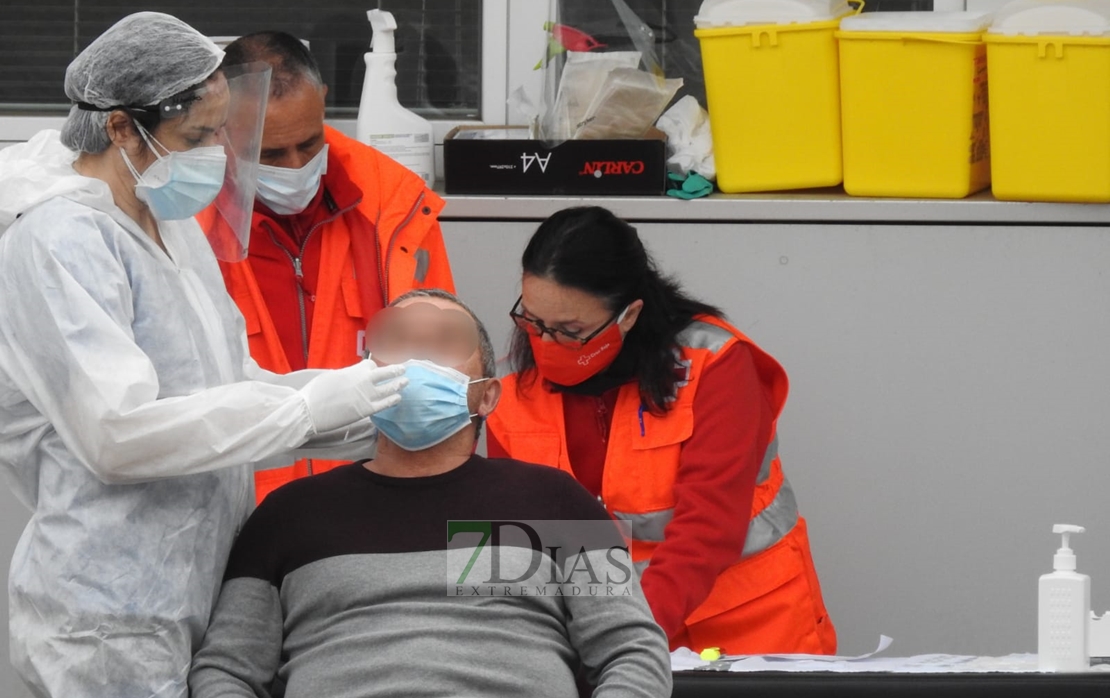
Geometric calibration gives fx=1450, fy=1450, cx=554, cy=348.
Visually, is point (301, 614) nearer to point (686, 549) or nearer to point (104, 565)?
point (104, 565)

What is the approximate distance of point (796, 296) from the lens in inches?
116

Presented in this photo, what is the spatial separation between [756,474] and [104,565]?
103 cm

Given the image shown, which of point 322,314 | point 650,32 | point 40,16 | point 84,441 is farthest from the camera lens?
point 40,16

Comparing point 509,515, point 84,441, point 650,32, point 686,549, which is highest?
point 650,32

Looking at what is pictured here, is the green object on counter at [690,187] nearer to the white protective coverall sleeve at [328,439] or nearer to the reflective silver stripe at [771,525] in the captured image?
the reflective silver stripe at [771,525]

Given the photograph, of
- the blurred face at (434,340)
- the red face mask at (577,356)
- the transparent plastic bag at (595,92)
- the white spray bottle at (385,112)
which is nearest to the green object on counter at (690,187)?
the transparent plastic bag at (595,92)

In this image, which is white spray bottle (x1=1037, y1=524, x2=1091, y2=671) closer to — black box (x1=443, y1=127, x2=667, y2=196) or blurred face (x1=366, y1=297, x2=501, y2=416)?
blurred face (x1=366, y1=297, x2=501, y2=416)

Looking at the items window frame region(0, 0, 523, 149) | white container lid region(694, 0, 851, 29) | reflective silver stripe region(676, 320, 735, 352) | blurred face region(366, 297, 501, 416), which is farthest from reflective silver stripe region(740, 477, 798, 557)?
window frame region(0, 0, 523, 149)

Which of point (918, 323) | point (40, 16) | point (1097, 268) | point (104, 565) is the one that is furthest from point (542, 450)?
point (40, 16)

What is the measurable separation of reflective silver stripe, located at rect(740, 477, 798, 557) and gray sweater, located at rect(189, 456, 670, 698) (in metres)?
0.45

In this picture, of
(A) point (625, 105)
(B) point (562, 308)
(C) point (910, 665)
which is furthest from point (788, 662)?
(A) point (625, 105)

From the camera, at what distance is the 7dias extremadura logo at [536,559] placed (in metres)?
1.82

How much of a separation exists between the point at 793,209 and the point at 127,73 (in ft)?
5.10

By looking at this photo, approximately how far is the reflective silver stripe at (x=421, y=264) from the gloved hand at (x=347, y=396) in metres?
0.83
